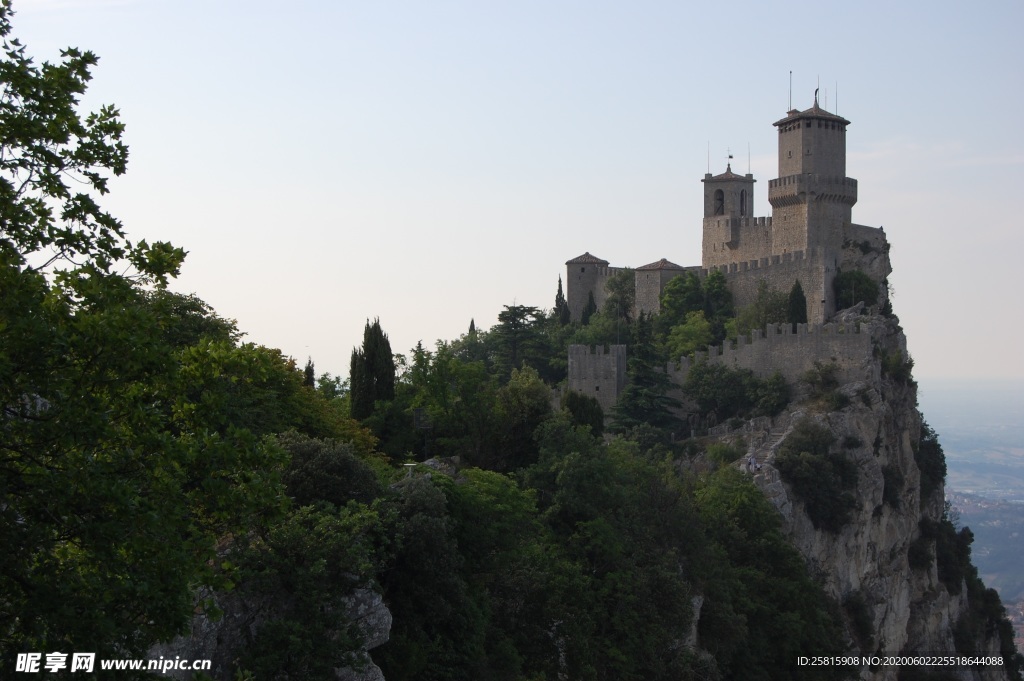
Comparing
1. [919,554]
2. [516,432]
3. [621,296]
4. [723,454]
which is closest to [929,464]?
[919,554]

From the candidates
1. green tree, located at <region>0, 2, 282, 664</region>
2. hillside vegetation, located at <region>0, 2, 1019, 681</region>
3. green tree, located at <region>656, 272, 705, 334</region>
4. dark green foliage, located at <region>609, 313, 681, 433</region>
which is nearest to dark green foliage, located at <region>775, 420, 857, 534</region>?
hillside vegetation, located at <region>0, 2, 1019, 681</region>

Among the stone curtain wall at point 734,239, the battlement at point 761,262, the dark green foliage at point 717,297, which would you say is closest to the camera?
the battlement at point 761,262

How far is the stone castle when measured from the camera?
53.8 metres

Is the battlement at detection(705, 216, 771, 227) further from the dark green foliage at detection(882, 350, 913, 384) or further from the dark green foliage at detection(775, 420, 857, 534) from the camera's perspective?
the dark green foliage at detection(775, 420, 857, 534)

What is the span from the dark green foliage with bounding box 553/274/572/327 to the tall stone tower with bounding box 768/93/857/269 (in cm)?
1122

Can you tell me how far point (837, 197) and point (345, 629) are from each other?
4742 cm

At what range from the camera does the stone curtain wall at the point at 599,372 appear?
180 ft

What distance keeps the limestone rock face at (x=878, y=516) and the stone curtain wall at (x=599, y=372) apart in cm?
591

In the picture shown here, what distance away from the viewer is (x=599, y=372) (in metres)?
55.2

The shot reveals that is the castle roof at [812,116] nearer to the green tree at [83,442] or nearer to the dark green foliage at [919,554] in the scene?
the dark green foliage at [919,554]

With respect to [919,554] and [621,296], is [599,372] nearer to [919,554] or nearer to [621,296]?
[621,296]

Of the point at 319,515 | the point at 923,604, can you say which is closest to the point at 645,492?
the point at 319,515

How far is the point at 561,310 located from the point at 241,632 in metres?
50.1

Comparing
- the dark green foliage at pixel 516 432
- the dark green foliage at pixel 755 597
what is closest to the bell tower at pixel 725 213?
the dark green foliage at pixel 755 597
